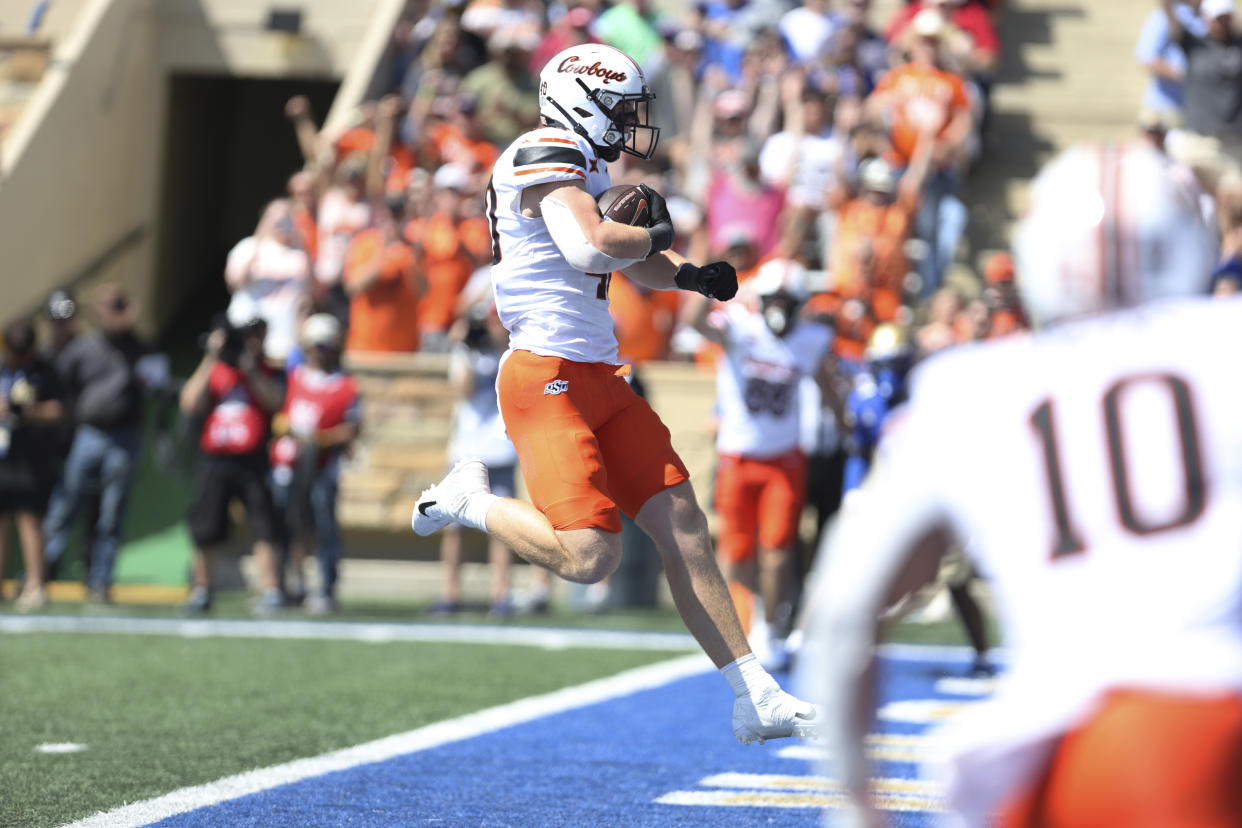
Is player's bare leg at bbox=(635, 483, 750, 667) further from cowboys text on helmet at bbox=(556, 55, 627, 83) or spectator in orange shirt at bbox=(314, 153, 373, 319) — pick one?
spectator in orange shirt at bbox=(314, 153, 373, 319)

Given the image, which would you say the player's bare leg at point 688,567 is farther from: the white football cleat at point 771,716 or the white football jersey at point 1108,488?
the white football jersey at point 1108,488

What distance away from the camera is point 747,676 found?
486 cm

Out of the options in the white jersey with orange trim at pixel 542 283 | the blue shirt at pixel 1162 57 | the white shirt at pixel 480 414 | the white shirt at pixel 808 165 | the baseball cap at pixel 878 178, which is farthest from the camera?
the blue shirt at pixel 1162 57

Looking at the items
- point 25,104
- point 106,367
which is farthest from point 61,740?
point 25,104

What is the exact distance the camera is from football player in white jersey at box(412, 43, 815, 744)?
4879 millimetres

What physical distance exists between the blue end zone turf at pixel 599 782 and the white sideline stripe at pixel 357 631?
2706 mm

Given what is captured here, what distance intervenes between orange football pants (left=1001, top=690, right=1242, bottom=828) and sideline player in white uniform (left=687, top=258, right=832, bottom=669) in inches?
276

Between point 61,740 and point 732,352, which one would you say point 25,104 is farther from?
A: point 61,740

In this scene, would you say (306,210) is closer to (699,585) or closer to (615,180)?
(615,180)

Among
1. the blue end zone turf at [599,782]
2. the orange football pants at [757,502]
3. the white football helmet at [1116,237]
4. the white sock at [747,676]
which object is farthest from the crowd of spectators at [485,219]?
the white football helmet at [1116,237]

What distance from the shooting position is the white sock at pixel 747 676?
15.8 feet

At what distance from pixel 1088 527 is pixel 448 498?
3.38 m

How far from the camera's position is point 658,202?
503cm

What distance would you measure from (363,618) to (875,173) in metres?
4.88
